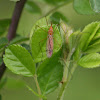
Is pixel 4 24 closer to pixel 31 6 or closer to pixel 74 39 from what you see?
pixel 31 6

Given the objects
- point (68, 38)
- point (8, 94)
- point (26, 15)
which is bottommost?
point (8, 94)

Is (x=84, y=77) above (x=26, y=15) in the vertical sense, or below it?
below

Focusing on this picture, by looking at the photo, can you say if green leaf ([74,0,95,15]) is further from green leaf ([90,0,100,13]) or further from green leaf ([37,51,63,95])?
green leaf ([37,51,63,95])

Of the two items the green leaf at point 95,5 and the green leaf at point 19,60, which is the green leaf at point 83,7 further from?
the green leaf at point 19,60

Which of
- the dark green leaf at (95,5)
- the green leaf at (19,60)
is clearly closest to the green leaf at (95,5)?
the dark green leaf at (95,5)

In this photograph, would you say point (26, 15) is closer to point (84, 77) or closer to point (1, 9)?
point (1, 9)

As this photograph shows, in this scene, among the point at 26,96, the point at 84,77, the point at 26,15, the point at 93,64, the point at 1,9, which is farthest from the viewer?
the point at 84,77

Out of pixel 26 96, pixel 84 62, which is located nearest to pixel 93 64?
pixel 84 62
